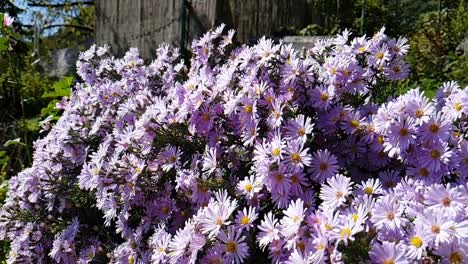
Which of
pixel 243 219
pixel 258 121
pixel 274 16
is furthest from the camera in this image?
pixel 274 16

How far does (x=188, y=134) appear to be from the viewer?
1.95 m

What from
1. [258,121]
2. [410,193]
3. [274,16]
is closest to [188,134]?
[258,121]

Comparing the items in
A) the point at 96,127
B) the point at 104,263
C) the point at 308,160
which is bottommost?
the point at 104,263

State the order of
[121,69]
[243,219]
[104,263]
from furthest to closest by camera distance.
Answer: [121,69] < [104,263] < [243,219]

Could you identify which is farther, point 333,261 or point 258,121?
point 258,121

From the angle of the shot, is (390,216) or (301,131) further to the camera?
(301,131)

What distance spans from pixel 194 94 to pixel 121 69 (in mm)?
949

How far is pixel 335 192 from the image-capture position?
4.84 feet

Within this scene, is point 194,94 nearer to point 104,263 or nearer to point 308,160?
point 308,160

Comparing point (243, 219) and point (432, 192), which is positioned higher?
point (432, 192)

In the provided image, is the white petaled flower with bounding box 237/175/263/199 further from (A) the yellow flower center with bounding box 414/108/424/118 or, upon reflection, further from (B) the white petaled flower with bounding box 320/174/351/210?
(A) the yellow flower center with bounding box 414/108/424/118

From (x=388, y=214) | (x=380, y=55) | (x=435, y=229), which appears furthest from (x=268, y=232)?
(x=380, y=55)

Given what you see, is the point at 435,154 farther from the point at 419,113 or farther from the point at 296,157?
the point at 296,157

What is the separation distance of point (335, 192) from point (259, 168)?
0.22 metres
